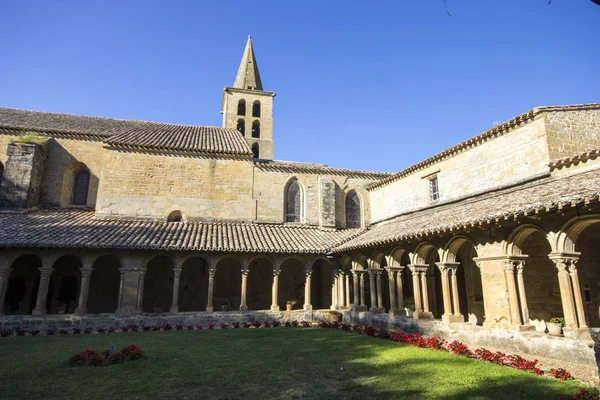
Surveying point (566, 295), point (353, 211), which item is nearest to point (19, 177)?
point (353, 211)

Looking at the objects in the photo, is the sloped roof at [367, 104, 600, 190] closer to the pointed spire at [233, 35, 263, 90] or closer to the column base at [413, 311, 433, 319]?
the column base at [413, 311, 433, 319]

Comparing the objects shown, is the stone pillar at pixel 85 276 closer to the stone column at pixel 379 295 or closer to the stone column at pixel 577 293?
the stone column at pixel 379 295

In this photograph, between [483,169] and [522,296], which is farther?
[483,169]

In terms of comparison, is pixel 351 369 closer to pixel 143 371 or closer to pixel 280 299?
pixel 143 371

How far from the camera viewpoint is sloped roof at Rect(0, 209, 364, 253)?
623 inches

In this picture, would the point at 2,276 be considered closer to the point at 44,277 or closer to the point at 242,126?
the point at 44,277

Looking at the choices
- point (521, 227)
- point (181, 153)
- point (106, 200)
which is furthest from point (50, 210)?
point (521, 227)

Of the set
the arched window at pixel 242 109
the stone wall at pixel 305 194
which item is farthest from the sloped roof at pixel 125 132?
the arched window at pixel 242 109

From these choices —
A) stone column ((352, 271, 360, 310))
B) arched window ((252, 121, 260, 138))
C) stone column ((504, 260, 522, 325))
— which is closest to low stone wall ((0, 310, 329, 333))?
stone column ((352, 271, 360, 310))

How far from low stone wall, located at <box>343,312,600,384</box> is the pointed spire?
25.6 meters

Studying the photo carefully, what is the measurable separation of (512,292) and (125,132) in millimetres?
22159

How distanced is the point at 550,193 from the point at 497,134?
570cm

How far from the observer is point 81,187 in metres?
22.6

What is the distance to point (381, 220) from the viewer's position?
22500 mm
